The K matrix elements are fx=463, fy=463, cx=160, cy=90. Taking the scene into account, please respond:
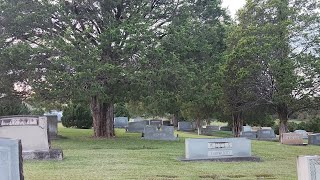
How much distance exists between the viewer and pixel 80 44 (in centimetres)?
2100

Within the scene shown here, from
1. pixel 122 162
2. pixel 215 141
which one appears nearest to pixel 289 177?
pixel 215 141

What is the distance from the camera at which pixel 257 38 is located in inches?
1176

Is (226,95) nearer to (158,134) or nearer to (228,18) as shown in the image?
(228,18)

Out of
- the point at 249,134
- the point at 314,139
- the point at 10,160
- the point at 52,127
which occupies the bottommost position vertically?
the point at 314,139

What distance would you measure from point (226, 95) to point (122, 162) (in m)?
19.4

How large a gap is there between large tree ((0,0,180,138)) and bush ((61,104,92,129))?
13.3 meters

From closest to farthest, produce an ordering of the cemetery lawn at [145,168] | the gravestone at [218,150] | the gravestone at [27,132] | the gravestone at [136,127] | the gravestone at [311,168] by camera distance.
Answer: the gravestone at [311,168]
the cemetery lawn at [145,168]
the gravestone at [27,132]
the gravestone at [218,150]
the gravestone at [136,127]

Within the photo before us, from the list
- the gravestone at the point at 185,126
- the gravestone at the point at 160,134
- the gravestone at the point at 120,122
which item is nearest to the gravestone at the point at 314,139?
the gravestone at the point at 160,134

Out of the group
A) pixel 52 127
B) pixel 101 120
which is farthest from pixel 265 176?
pixel 52 127

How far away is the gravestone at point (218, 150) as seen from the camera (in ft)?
46.3

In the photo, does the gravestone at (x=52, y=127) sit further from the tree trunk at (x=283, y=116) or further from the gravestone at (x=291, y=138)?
the tree trunk at (x=283, y=116)

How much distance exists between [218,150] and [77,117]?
23208 mm

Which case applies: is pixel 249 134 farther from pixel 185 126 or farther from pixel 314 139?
pixel 185 126

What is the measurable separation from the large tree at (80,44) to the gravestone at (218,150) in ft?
23.1
